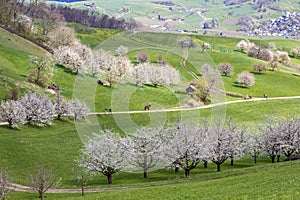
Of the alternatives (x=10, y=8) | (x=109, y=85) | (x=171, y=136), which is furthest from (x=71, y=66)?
(x=171, y=136)

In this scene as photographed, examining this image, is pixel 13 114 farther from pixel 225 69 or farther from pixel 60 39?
pixel 225 69

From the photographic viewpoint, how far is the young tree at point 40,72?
307ft

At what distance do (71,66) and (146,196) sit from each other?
84774 millimetres

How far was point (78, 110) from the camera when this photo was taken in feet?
267

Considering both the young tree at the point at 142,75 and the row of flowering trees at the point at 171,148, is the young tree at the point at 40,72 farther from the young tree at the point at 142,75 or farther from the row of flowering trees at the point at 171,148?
the row of flowering trees at the point at 171,148

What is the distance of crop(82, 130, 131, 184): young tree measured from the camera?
51.5 meters

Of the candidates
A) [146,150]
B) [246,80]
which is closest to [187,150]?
[146,150]

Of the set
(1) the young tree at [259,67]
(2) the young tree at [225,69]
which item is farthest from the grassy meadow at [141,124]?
(2) the young tree at [225,69]

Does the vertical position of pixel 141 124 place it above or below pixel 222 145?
below

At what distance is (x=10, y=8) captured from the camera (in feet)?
454

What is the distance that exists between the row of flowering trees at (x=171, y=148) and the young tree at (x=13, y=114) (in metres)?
16.9

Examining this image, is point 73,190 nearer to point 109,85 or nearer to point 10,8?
point 109,85

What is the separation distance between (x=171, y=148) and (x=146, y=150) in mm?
3879

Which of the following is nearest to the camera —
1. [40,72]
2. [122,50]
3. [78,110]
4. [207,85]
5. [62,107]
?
[62,107]
